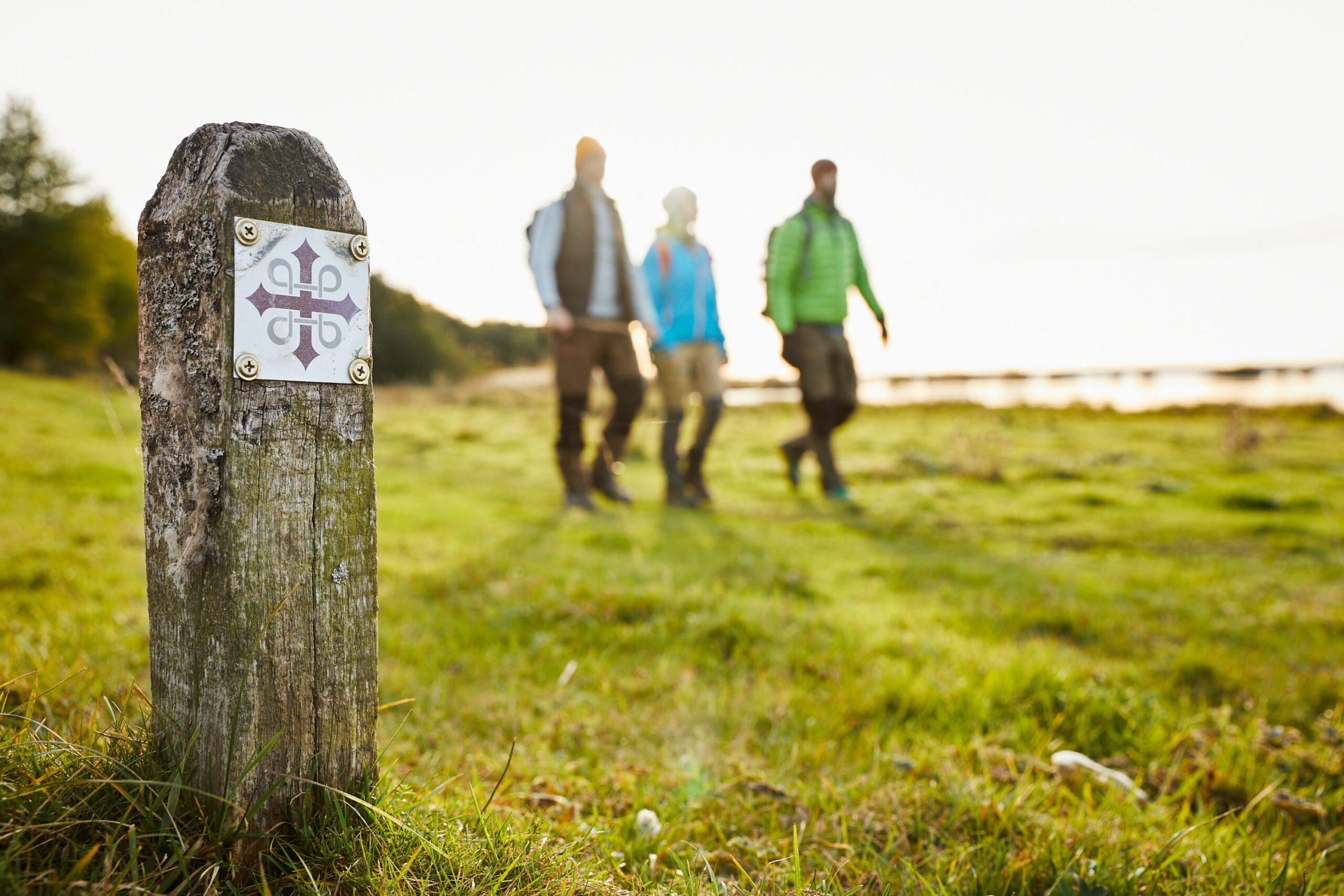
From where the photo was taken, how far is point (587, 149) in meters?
7.13

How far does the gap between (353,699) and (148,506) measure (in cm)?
58

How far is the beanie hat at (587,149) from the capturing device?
7.14 meters

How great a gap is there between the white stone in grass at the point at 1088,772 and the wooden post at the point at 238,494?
2.24 m

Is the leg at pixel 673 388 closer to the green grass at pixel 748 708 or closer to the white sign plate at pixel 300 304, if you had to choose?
the green grass at pixel 748 708

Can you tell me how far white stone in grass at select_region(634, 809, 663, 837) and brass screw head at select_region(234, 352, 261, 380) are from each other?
153 centimetres

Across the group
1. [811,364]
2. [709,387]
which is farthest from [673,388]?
[811,364]

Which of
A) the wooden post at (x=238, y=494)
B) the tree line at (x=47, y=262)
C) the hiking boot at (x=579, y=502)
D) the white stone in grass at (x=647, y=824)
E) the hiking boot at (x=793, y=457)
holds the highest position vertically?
the tree line at (x=47, y=262)

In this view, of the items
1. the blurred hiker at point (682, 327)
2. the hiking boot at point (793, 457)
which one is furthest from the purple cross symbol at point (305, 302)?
the hiking boot at point (793, 457)

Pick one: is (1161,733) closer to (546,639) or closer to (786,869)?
(786,869)

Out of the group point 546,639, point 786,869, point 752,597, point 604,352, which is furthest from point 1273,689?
point 604,352

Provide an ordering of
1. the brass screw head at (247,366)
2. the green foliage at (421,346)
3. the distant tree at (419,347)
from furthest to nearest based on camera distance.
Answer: the distant tree at (419,347), the green foliage at (421,346), the brass screw head at (247,366)

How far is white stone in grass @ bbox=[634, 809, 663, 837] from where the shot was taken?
2.20 meters

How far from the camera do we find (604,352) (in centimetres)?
756

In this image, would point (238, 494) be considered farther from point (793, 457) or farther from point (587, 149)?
point (793, 457)
